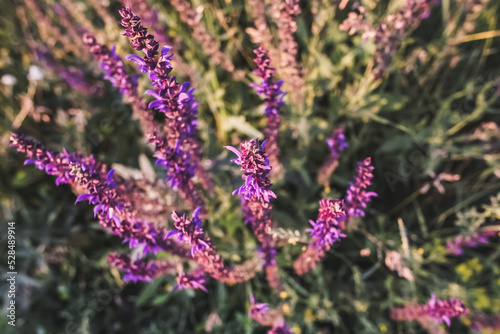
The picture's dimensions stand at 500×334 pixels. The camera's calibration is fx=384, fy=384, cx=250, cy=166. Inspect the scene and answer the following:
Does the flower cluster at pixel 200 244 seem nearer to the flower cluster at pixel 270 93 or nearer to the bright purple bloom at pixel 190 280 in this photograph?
the bright purple bloom at pixel 190 280

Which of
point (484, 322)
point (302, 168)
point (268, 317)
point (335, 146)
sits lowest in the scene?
point (268, 317)

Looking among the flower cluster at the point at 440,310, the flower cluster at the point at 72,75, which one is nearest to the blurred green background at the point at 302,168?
the flower cluster at the point at 72,75

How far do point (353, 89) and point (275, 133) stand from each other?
0.82 meters

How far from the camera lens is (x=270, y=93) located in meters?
1.54

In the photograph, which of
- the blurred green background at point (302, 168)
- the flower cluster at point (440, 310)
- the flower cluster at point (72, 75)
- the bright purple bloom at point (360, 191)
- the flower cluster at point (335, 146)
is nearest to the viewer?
the bright purple bloom at point (360, 191)

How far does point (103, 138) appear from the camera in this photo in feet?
9.52

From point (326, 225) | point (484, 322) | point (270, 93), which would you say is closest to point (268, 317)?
point (326, 225)

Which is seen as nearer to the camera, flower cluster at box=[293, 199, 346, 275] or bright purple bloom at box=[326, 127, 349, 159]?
flower cluster at box=[293, 199, 346, 275]

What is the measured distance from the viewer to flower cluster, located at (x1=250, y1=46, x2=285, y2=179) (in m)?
1.42

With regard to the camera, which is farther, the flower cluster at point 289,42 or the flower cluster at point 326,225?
the flower cluster at point 289,42

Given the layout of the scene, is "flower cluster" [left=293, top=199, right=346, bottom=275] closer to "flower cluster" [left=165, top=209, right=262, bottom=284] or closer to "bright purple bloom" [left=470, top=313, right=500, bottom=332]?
"flower cluster" [left=165, top=209, right=262, bottom=284]

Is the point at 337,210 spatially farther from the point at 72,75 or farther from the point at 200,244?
the point at 72,75

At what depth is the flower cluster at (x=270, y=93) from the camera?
1424 mm

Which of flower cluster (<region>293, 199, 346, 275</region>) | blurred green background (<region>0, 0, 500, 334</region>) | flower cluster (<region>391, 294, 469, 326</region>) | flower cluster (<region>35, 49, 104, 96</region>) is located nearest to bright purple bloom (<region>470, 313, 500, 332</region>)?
blurred green background (<region>0, 0, 500, 334</region>)
